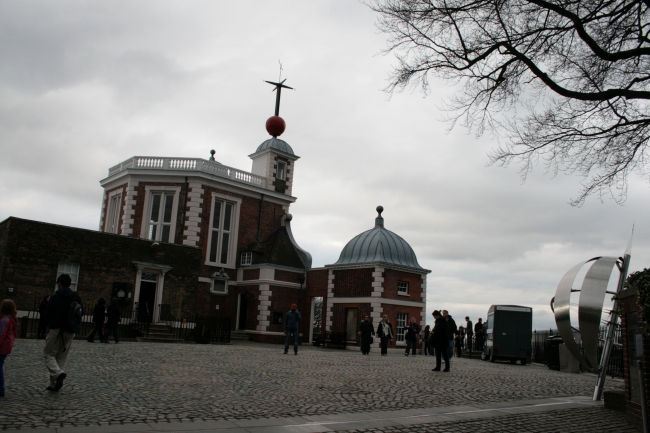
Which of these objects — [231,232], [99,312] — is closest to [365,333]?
[99,312]

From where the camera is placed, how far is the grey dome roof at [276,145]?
37.2m

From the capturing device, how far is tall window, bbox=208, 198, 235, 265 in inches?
1278

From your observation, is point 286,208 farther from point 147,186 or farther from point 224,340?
point 224,340

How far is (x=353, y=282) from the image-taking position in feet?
97.3

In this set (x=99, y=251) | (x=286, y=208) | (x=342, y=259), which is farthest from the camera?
(x=286, y=208)

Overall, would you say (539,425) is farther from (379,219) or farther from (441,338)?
(379,219)

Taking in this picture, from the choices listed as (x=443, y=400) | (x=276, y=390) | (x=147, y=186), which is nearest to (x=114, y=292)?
(x=147, y=186)

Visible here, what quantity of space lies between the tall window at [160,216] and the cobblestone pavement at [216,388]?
15.8 m

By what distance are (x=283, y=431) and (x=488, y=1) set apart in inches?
323

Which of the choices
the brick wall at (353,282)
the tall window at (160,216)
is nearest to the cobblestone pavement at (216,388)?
the brick wall at (353,282)

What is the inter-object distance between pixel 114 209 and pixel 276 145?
11196 mm

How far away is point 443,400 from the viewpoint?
32.8ft

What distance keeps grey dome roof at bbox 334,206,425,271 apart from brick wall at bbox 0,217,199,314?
8634mm

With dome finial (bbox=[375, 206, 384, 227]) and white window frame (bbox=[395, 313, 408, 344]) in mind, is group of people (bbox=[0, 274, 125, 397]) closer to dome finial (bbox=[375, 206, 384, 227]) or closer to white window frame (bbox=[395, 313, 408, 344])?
white window frame (bbox=[395, 313, 408, 344])
